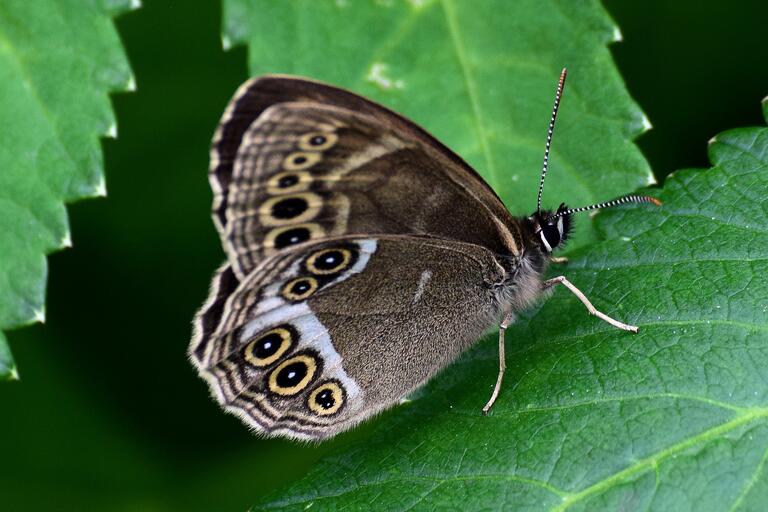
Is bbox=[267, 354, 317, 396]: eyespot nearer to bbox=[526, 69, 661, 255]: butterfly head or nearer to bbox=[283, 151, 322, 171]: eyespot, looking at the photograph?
bbox=[283, 151, 322, 171]: eyespot

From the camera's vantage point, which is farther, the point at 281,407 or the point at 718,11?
the point at 718,11

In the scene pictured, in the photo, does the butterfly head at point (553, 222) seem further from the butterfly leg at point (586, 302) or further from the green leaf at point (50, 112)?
the green leaf at point (50, 112)

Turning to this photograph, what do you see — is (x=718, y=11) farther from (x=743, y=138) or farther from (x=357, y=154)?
(x=357, y=154)

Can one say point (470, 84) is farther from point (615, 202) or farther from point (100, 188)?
point (100, 188)

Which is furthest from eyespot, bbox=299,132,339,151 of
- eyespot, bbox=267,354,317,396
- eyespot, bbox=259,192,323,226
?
eyespot, bbox=267,354,317,396

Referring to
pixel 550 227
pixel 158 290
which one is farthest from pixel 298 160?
pixel 158 290

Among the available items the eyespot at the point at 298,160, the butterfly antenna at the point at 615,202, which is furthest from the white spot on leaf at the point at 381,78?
the butterfly antenna at the point at 615,202

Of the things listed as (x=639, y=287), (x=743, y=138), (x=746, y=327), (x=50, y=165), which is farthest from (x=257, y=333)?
(x=743, y=138)
